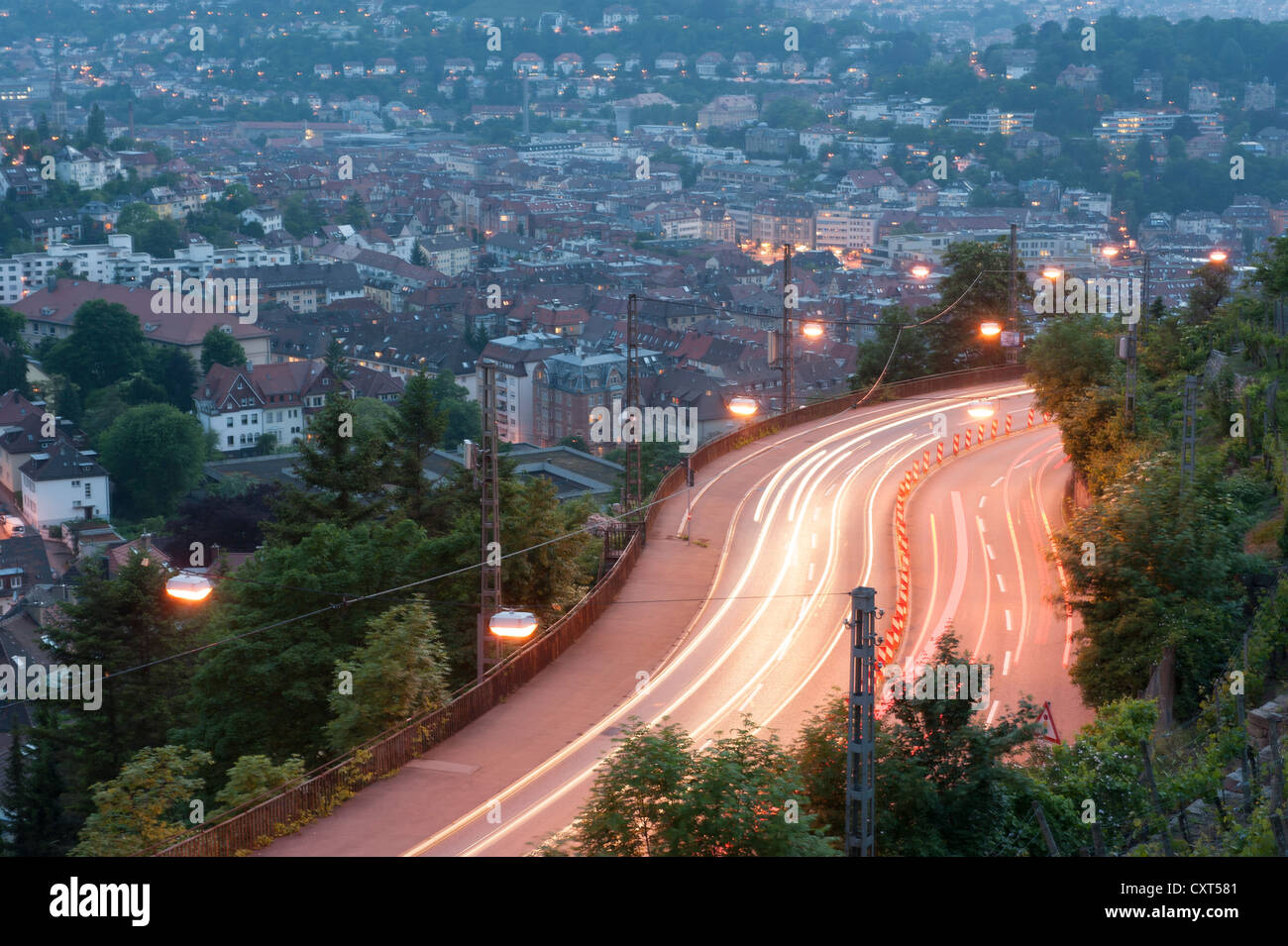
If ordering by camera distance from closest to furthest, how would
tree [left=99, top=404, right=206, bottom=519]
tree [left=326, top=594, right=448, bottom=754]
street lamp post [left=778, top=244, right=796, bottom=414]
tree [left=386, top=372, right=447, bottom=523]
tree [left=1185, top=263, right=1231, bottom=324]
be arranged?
1. tree [left=326, top=594, right=448, bottom=754]
2. street lamp post [left=778, top=244, right=796, bottom=414]
3. tree [left=386, top=372, right=447, bottom=523]
4. tree [left=1185, top=263, right=1231, bottom=324]
5. tree [left=99, top=404, right=206, bottom=519]

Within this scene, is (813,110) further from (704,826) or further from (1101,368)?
(704,826)

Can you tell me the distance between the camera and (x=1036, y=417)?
2759cm

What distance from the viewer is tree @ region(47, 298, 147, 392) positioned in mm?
63750

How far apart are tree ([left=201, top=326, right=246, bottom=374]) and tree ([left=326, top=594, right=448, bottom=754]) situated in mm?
54773

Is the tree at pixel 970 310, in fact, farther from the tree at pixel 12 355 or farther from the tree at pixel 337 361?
the tree at pixel 12 355

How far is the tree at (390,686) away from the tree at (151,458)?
130ft

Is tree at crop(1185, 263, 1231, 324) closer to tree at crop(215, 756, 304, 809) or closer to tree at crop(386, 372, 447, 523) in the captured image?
tree at crop(386, 372, 447, 523)

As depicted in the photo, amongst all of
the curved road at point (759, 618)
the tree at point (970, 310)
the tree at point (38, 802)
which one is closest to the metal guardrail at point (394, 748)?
the curved road at point (759, 618)

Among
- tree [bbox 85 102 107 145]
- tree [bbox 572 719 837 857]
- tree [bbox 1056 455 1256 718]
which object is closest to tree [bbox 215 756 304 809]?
tree [bbox 572 719 837 857]

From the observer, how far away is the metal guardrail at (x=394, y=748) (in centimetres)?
1117

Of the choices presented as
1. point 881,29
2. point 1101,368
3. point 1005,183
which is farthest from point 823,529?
point 881,29

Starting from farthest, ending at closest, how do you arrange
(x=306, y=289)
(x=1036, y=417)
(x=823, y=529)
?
(x=306, y=289) < (x=1036, y=417) < (x=823, y=529)

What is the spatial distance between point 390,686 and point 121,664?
34.6ft

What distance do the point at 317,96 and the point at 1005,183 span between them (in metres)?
75.2
